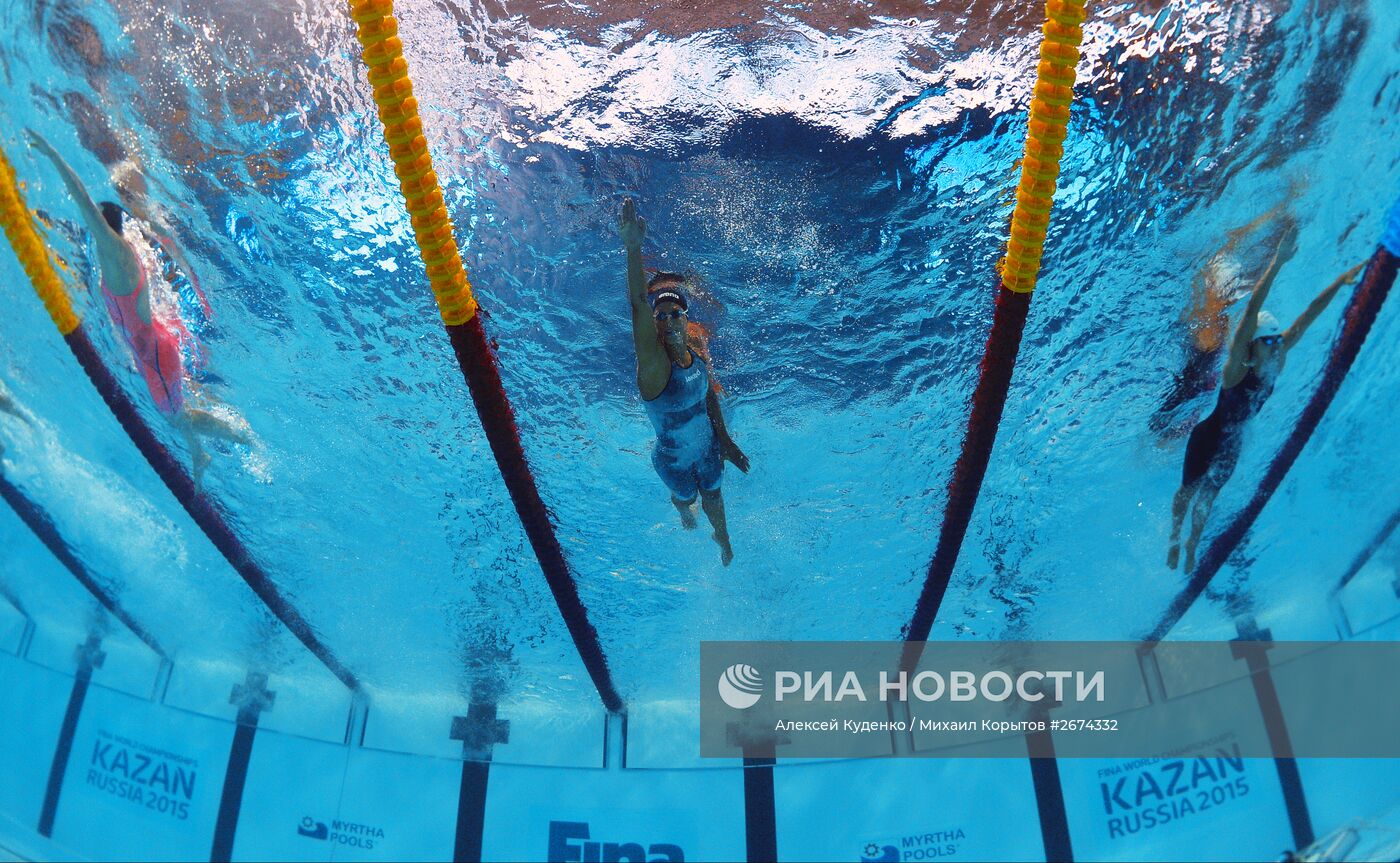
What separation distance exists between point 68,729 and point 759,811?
6.12 metres

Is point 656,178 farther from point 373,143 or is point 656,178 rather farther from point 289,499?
point 289,499

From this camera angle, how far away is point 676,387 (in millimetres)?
3654

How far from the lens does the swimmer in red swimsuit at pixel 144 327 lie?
3.77 metres

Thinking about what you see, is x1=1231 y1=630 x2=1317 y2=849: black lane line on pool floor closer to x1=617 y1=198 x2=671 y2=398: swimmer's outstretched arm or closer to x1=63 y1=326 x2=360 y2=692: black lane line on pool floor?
x1=617 y1=198 x2=671 y2=398: swimmer's outstretched arm

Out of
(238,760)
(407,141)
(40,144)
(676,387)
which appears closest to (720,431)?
(676,387)

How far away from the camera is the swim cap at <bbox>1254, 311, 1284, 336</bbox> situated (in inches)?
158

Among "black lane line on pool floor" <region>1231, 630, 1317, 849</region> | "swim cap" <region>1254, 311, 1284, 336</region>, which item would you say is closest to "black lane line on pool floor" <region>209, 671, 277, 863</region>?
"swim cap" <region>1254, 311, 1284, 336</region>

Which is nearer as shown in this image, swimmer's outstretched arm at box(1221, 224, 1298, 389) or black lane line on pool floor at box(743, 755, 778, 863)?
swimmer's outstretched arm at box(1221, 224, 1298, 389)

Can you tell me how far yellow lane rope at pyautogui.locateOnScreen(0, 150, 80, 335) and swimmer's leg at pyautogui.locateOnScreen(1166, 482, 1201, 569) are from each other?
6251 millimetres

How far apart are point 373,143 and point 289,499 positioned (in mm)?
3320

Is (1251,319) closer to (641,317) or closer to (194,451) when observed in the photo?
(641,317)

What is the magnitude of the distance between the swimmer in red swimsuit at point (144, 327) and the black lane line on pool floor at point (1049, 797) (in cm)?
643

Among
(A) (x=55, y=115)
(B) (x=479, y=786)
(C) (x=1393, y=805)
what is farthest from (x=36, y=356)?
(C) (x=1393, y=805)

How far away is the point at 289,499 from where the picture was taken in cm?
579
